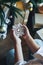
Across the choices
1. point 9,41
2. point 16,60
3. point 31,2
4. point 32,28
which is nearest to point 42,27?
point 32,28

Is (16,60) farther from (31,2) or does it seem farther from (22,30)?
(31,2)

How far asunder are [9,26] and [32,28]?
0.22 m

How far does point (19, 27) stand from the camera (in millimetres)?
1283

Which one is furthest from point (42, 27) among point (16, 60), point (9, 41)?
point (16, 60)

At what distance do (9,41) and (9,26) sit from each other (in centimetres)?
17

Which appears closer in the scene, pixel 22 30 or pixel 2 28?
pixel 22 30

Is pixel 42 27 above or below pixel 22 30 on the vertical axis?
below

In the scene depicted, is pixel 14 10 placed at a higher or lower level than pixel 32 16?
higher

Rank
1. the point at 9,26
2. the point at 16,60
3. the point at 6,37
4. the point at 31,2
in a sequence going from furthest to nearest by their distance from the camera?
the point at 31,2, the point at 9,26, the point at 6,37, the point at 16,60

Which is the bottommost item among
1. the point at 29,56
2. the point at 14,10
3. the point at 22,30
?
the point at 29,56

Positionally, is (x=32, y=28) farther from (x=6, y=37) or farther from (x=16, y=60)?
(x=16, y=60)

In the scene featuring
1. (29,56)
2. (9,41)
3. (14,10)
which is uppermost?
(14,10)

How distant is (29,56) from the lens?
4.59 ft

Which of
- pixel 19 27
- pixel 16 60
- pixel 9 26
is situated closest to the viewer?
pixel 16 60
